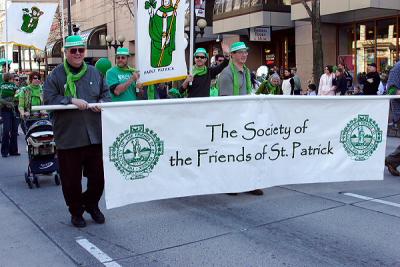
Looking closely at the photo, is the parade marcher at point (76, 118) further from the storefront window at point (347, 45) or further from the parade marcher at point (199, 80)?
the storefront window at point (347, 45)

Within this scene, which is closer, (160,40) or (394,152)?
(160,40)

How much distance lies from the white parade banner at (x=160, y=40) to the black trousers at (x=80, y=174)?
62.1 inches

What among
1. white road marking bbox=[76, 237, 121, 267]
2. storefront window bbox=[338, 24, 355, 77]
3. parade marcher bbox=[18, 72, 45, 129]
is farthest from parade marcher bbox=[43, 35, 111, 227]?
storefront window bbox=[338, 24, 355, 77]

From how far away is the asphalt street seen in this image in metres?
4.59

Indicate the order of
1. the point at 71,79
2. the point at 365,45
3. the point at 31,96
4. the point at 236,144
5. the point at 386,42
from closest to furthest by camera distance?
the point at 71,79
the point at 236,144
the point at 31,96
the point at 386,42
the point at 365,45

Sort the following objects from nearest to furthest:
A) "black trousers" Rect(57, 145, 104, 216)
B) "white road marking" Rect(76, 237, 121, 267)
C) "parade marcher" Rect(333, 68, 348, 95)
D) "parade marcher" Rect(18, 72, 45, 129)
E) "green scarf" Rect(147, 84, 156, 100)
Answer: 1. "white road marking" Rect(76, 237, 121, 267)
2. "black trousers" Rect(57, 145, 104, 216)
3. "green scarf" Rect(147, 84, 156, 100)
4. "parade marcher" Rect(18, 72, 45, 129)
5. "parade marcher" Rect(333, 68, 348, 95)

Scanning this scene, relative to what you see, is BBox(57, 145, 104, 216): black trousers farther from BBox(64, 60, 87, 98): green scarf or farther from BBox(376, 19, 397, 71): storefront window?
BBox(376, 19, 397, 71): storefront window

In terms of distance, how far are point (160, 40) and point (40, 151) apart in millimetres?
2599

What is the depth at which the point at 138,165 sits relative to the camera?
18.3 feet

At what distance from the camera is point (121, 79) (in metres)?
6.79

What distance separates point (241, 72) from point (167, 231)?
260cm

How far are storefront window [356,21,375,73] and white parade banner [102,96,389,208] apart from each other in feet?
53.2

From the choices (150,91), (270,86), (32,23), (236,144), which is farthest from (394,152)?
(32,23)

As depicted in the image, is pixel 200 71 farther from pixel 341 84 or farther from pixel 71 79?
pixel 341 84
